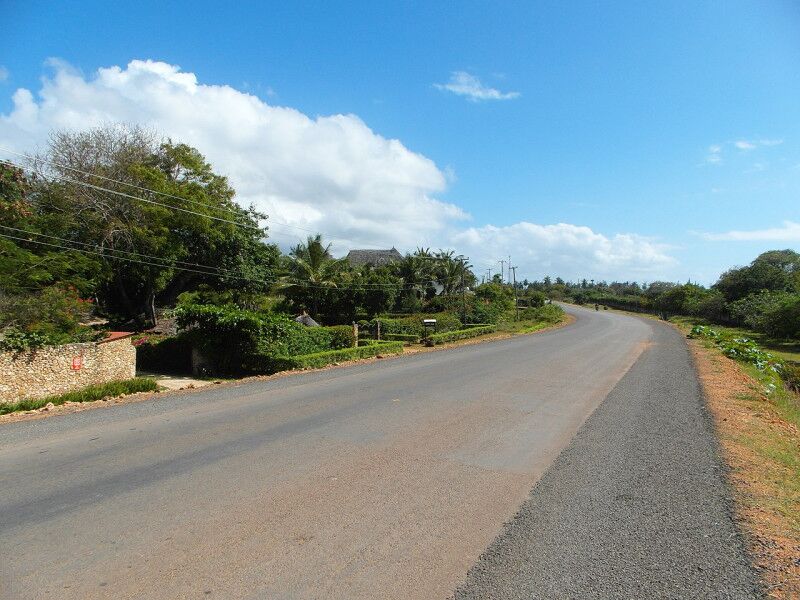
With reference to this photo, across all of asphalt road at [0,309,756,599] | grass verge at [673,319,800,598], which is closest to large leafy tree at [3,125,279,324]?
asphalt road at [0,309,756,599]

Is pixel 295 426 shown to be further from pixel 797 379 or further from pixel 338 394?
pixel 797 379

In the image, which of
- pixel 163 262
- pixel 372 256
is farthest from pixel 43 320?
pixel 372 256

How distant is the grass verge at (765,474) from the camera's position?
3787mm

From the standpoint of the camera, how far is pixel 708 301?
58438 millimetres

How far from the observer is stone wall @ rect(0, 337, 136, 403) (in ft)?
47.1

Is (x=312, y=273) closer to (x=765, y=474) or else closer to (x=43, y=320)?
(x=43, y=320)

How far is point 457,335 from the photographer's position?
3078 centimetres

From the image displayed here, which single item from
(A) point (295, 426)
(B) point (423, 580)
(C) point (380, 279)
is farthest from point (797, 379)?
(C) point (380, 279)

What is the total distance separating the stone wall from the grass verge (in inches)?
677

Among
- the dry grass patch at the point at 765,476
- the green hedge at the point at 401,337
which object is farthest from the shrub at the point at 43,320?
the dry grass patch at the point at 765,476

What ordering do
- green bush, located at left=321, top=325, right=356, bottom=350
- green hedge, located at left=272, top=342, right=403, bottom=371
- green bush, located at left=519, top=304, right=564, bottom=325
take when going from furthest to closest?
green bush, located at left=519, top=304, right=564, bottom=325 < green bush, located at left=321, top=325, right=356, bottom=350 < green hedge, located at left=272, top=342, right=403, bottom=371

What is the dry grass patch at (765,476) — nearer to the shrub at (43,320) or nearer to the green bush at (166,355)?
the shrub at (43,320)

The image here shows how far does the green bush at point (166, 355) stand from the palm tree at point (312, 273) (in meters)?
17.9

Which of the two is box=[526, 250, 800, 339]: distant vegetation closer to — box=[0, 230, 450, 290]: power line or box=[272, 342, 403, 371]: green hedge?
box=[0, 230, 450, 290]: power line
